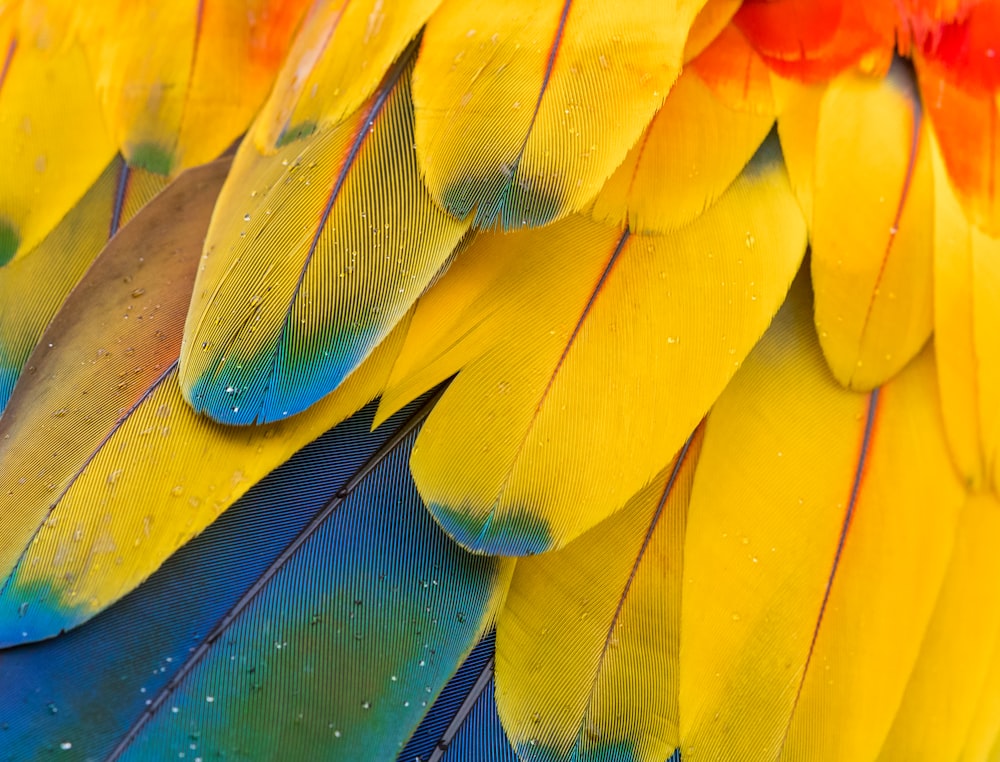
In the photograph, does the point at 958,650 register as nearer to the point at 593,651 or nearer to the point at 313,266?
the point at 593,651

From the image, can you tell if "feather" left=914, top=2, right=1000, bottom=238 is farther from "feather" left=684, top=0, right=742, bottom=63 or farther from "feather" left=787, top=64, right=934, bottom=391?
"feather" left=684, top=0, right=742, bottom=63

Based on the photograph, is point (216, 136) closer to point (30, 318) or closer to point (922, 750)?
point (30, 318)

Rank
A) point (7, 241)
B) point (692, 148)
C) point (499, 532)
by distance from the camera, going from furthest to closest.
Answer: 1. point (7, 241)
2. point (692, 148)
3. point (499, 532)

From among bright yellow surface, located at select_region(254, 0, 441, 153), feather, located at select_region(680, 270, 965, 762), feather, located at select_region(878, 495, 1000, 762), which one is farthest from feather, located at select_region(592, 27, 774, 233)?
feather, located at select_region(878, 495, 1000, 762)

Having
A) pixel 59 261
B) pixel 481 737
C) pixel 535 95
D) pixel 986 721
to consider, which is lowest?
pixel 986 721

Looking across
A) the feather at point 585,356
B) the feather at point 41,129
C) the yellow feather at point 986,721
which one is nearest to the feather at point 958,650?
the yellow feather at point 986,721

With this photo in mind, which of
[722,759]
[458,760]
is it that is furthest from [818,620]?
[458,760]

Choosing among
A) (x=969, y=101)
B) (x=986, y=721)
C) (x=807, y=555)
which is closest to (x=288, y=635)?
(x=807, y=555)

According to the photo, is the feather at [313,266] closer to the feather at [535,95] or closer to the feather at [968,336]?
the feather at [535,95]
